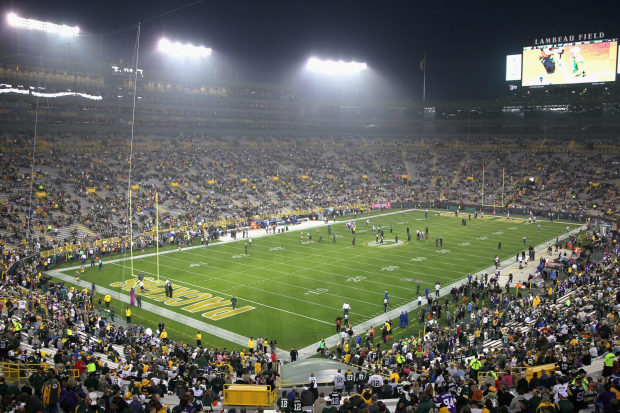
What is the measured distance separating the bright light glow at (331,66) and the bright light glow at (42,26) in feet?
118

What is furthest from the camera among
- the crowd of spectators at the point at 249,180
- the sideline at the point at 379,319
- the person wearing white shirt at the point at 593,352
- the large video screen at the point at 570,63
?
the large video screen at the point at 570,63

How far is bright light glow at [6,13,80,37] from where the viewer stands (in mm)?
53066

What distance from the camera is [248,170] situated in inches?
2494

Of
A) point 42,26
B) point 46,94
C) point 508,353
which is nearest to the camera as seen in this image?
point 508,353

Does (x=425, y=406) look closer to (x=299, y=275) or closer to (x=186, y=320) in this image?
(x=186, y=320)

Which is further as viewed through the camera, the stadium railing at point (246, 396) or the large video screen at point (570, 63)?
the large video screen at point (570, 63)

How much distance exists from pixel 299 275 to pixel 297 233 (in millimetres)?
14431

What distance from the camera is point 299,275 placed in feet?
105

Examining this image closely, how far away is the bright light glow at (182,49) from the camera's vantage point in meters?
66.9

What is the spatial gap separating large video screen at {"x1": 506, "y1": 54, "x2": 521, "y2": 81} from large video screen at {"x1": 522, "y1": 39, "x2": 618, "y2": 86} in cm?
126

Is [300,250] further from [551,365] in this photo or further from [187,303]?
[551,365]

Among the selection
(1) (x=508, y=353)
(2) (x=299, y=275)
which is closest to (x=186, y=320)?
(2) (x=299, y=275)

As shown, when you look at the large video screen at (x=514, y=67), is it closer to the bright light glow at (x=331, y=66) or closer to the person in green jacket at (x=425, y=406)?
Result: the bright light glow at (x=331, y=66)

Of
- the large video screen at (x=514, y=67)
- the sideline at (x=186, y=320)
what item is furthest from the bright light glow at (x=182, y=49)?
the sideline at (x=186, y=320)
